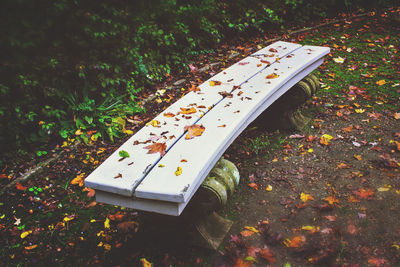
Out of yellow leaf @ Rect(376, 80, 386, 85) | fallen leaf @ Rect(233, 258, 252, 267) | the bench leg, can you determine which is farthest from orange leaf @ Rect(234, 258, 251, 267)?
yellow leaf @ Rect(376, 80, 386, 85)

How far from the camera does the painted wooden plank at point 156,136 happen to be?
136 centimetres

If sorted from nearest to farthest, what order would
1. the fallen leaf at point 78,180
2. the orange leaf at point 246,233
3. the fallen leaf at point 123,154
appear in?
the fallen leaf at point 123,154 → the orange leaf at point 246,233 → the fallen leaf at point 78,180

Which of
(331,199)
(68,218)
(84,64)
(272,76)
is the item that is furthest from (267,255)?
(84,64)

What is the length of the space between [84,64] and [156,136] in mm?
1666

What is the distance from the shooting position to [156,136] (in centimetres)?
168

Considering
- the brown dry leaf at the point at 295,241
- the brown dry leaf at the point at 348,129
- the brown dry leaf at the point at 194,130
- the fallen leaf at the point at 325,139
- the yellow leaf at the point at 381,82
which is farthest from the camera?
the yellow leaf at the point at 381,82

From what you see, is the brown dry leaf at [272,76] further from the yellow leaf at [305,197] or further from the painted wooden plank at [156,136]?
the yellow leaf at [305,197]

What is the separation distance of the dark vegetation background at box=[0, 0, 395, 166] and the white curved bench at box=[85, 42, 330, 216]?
986 millimetres

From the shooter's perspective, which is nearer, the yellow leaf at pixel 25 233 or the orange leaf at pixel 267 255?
the orange leaf at pixel 267 255

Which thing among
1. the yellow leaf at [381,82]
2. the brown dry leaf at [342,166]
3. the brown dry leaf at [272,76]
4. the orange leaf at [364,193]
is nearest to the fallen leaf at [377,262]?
the orange leaf at [364,193]

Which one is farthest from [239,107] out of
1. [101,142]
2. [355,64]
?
[355,64]

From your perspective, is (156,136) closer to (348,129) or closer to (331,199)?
(331,199)

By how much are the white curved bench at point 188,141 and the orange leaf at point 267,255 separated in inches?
26.6

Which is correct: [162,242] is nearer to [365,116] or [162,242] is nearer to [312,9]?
[365,116]
